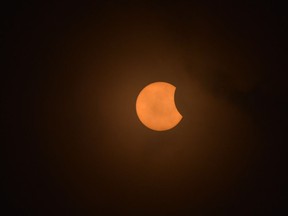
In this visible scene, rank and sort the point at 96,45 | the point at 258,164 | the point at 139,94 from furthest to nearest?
the point at 258,164, the point at 96,45, the point at 139,94

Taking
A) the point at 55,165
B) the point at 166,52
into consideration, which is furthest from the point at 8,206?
the point at 166,52

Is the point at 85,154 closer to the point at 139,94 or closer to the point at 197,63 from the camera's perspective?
the point at 139,94

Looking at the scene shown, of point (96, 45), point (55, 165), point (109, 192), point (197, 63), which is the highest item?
point (96, 45)

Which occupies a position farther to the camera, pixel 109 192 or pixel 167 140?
pixel 109 192

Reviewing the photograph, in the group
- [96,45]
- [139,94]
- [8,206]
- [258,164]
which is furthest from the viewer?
[8,206]

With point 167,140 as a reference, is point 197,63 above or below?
above

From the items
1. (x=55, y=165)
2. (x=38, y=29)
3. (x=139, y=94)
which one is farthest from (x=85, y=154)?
(x=38, y=29)
